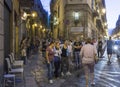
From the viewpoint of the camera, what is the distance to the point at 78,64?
25.8 m

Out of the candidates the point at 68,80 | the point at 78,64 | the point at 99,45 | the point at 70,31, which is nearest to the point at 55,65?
the point at 68,80

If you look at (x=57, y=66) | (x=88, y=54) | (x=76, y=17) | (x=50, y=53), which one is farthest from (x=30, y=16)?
(x=88, y=54)

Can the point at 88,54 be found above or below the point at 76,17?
below

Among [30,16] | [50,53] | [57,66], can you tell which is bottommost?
[57,66]

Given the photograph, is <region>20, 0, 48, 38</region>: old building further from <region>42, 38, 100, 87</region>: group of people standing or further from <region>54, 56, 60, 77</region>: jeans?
<region>54, 56, 60, 77</region>: jeans

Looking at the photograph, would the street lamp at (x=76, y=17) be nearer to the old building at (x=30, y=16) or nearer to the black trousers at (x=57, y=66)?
the old building at (x=30, y=16)

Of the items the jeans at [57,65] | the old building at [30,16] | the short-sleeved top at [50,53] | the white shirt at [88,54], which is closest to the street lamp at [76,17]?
the old building at [30,16]

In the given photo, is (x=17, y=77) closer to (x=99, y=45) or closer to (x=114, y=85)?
(x=114, y=85)

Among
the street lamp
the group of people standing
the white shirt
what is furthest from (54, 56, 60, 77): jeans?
the street lamp

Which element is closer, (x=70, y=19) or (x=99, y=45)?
(x=99, y=45)

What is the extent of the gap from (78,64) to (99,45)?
10.8 m

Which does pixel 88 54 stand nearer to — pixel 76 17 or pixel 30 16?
pixel 30 16

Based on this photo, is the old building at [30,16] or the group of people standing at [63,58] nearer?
the group of people standing at [63,58]

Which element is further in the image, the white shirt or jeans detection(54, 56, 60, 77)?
jeans detection(54, 56, 60, 77)
